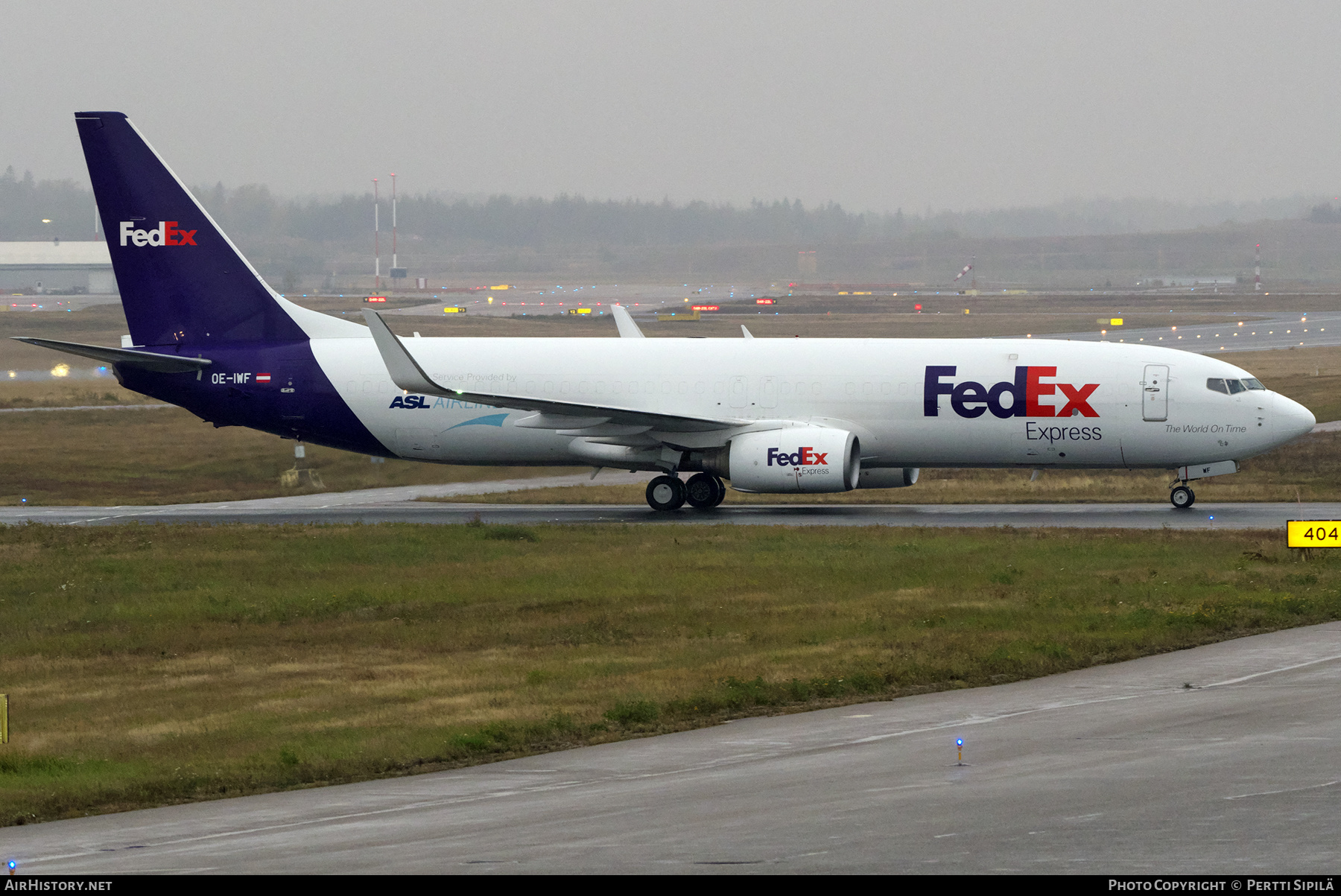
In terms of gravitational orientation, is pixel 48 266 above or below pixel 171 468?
above

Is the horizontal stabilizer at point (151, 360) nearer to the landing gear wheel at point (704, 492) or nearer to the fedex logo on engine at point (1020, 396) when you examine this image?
the landing gear wheel at point (704, 492)

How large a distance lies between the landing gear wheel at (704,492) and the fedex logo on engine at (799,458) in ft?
9.65

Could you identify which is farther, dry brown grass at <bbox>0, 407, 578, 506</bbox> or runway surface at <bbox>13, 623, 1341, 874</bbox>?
dry brown grass at <bbox>0, 407, 578, 506</bbox>

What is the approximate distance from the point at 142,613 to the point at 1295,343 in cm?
8867

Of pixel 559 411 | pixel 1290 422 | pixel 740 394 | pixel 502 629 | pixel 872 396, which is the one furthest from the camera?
pixel 740 394

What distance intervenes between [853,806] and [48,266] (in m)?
192

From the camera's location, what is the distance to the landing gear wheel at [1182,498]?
124 ft

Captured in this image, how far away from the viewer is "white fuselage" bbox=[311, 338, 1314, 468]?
36844 millimetres

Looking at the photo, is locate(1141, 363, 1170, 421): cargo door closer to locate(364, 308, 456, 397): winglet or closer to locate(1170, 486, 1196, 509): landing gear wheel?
locate(1170, 486, 1196, 509): landing gear wheel

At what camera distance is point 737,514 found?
39469mm

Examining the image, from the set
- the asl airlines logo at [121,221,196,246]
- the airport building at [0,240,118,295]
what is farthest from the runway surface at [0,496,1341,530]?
the airport building at [0,240,118,295]

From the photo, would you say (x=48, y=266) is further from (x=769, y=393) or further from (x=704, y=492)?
(x=769, y=393)

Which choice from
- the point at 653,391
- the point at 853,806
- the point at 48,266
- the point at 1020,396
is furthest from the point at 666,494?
the point at 48,266

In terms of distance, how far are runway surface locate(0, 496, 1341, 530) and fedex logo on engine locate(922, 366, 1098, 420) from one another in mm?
2513
